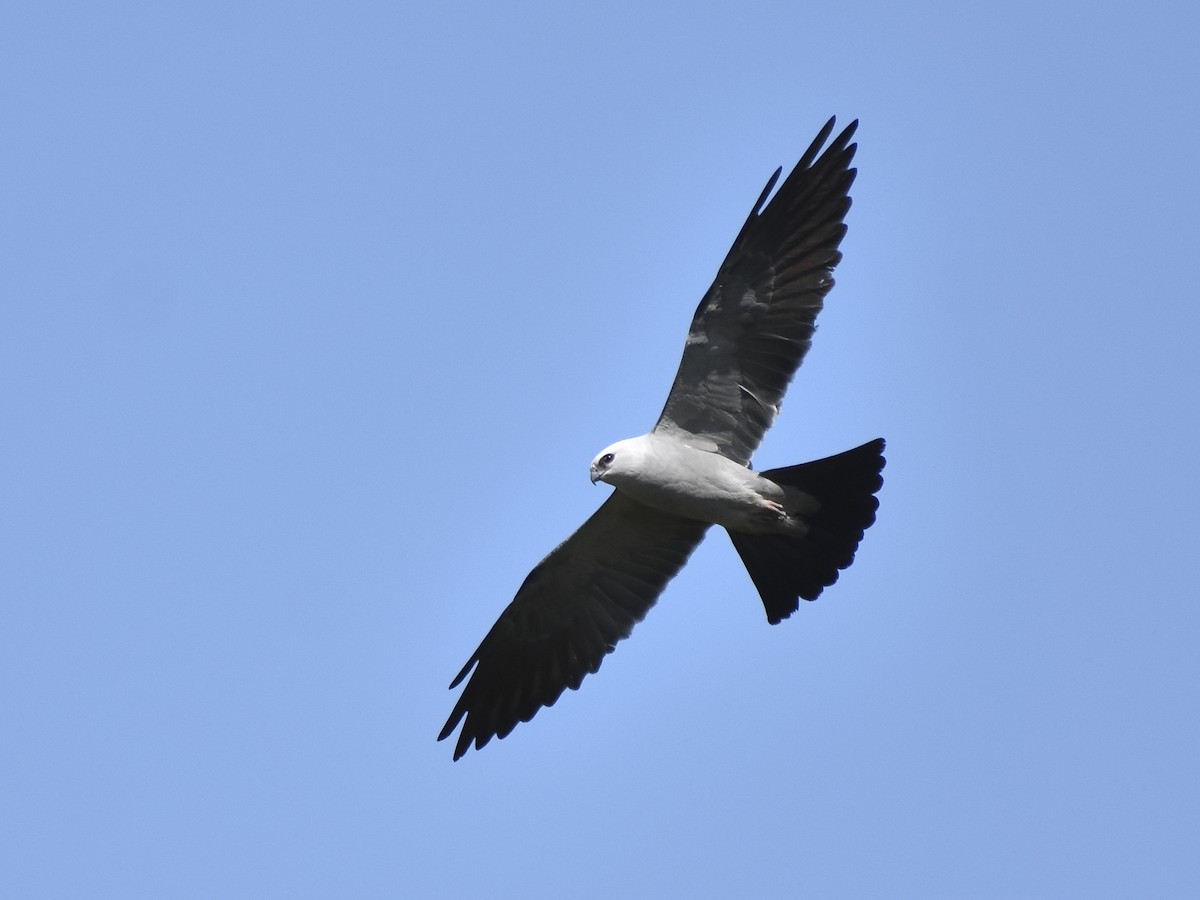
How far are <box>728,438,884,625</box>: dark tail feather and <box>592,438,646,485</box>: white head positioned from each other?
0.99 meters

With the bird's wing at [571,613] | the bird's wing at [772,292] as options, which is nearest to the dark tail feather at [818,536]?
the bird's wing at [772,292]

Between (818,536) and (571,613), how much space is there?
243 centimetres

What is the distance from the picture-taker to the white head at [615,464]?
1316cm

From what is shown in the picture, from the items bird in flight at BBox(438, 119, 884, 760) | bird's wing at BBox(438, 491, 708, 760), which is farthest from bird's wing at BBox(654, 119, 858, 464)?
bird's wing at BBox(438, 491, 708, 760)

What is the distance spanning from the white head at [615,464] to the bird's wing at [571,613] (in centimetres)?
69

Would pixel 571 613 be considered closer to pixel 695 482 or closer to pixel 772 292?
pixel 695 482

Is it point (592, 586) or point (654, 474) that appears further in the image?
point (592, 586)

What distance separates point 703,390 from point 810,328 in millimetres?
935

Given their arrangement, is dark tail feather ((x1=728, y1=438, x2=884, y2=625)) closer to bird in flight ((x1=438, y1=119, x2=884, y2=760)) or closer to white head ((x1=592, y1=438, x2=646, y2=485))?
bird in flight ((x1=438, y1=119, x2=884, y2=760))

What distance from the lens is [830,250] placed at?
1307 centimetres

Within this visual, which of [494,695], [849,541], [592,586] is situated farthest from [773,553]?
[494,695]

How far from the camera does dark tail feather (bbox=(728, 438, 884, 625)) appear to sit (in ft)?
42.8

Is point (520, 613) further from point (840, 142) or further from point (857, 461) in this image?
point (840, 142)

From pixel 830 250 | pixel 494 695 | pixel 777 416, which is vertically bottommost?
pixel 494 695
